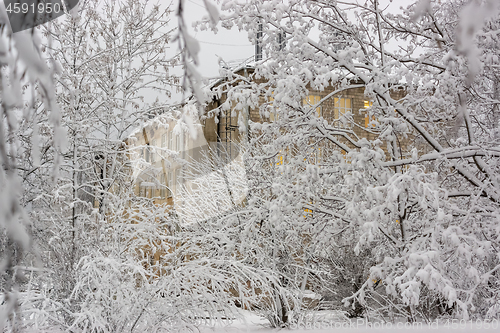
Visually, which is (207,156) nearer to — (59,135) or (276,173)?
(276,173)

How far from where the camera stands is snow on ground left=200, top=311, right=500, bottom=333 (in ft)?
5.09

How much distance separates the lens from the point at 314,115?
5.77m

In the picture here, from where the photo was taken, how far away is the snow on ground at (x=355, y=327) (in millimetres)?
1551

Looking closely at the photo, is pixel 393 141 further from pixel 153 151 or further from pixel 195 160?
pixel 195 160

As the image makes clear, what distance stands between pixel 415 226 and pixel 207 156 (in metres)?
8.45

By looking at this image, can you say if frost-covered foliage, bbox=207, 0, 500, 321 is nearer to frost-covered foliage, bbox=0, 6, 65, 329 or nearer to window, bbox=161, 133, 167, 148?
frost-covered foliage, bbox=0, 6, 65, 329

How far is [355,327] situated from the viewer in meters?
1.90

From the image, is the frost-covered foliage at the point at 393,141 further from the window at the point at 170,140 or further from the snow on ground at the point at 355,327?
the window at the point at 170,140

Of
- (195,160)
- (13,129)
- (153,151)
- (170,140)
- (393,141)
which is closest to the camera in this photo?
(13,129)

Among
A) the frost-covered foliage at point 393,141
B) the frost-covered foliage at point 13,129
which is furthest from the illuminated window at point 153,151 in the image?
the frost-covered foliage at point 13,129

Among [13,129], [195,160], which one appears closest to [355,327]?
[13,129]

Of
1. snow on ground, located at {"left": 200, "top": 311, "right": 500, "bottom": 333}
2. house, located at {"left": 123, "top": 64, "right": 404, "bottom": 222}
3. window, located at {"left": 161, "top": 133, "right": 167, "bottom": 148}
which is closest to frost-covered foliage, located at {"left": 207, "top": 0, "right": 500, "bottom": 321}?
snow on ground, located at {"left": 200, "top": 311, "right": 500, "bottom": 333}

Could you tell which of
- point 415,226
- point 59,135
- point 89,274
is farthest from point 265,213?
point 59,135

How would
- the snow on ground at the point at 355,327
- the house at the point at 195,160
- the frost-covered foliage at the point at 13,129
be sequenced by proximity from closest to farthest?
the frost-covered foliage at the point at 13,129
the snow on ground at the point at 355,327
the house at the point at 195,160
